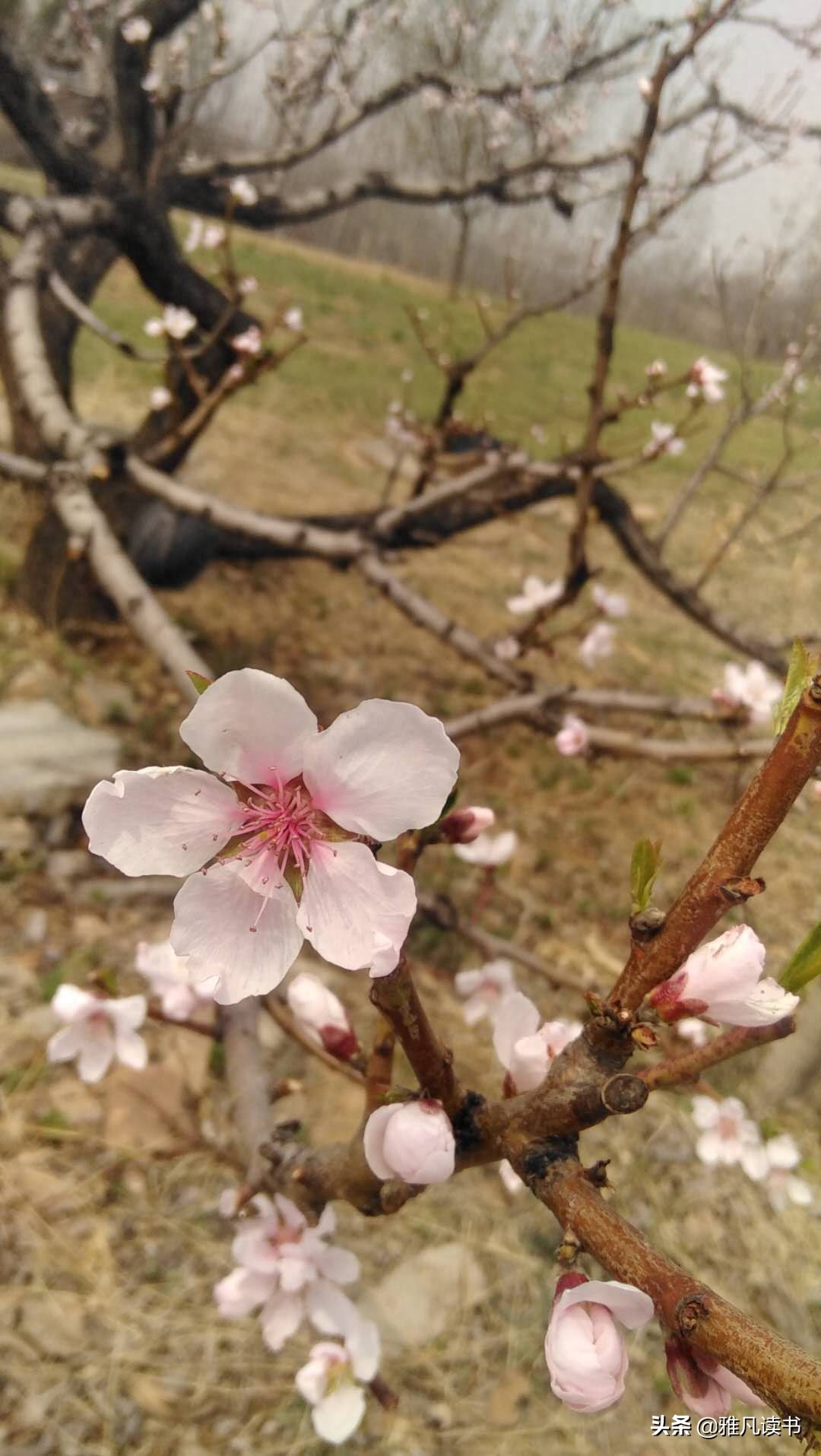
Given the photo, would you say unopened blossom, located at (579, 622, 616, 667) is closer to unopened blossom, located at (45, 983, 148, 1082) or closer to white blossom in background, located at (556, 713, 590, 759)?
white blossom in background, located at (556, 713, 590, 759)

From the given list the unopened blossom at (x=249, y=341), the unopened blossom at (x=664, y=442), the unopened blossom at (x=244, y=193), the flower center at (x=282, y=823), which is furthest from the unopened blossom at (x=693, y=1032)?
the unopened blossom at (x=244, y=193)

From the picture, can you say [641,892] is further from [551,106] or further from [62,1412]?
[551,106]

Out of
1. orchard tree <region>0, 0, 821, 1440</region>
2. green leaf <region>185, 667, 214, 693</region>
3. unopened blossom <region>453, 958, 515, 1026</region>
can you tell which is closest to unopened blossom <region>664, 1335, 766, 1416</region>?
orchard tree <region>0, 0, 821, 1440</region>

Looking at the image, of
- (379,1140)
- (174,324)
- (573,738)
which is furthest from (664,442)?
(379,1140)

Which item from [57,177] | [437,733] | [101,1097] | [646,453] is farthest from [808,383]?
[437,733]

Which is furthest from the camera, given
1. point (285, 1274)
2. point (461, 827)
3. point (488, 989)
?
point (488, 989)

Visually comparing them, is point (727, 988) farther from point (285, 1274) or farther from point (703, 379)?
point (703, 379)
